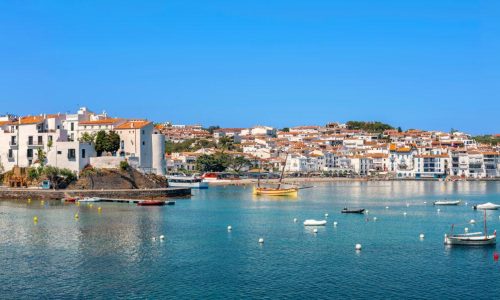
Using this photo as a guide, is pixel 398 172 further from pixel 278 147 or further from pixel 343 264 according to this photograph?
pixel 343 264

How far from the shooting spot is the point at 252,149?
416ft

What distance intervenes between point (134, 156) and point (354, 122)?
126 metres

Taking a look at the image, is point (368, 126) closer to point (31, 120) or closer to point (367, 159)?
point (367, 159)

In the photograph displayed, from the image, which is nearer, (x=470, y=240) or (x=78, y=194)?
(x=470, y=240)

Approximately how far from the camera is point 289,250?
27.9 meters

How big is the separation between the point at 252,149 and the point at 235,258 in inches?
3969

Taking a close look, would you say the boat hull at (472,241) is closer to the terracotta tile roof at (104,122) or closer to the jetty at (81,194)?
the jetty at (81,194)

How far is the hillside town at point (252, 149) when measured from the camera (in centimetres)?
5797

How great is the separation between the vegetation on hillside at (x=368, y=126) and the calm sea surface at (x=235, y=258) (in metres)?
130

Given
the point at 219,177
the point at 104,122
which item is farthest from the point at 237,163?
the point at 104,122

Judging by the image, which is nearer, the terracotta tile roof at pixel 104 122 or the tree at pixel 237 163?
the terracotta tile roof at pixel 104 122

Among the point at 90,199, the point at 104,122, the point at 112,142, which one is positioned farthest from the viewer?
the point at 104,122

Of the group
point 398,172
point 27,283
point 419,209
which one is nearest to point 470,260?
point 27,283

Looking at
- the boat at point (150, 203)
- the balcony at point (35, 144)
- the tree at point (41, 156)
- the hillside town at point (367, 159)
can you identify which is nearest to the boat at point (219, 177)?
the hillside town at point (367, 159)
